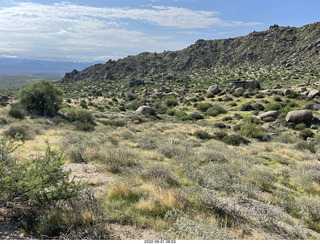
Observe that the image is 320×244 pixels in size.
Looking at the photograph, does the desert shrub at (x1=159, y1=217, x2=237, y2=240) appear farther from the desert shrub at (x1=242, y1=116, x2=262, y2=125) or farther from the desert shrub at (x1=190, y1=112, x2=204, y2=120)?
the desert shrub at (x1=190, y1=112, x2=204, y2=120)

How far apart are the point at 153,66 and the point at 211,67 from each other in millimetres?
33070

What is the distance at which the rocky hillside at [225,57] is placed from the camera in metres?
69.0

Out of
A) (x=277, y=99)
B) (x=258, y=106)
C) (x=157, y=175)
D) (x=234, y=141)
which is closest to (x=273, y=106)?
(x=258, y=106)

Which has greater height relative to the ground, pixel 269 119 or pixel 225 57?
pixel 225 57

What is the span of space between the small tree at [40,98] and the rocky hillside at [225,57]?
57242 millimetres

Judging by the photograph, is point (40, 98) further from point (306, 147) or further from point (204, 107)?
point (306, 147)

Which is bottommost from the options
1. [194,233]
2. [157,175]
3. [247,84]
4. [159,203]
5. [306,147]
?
[306,147]

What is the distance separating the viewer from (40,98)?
2792cm

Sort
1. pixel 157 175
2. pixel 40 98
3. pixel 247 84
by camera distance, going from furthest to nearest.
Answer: pixel 247 84 → pixel 40 98 → pixel 157 175

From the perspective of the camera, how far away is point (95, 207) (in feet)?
13.7

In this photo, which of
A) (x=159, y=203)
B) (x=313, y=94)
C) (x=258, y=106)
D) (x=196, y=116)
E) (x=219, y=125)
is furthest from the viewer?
(x=196, y=116)

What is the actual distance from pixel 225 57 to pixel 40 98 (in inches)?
3369

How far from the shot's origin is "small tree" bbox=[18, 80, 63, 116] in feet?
89.5
